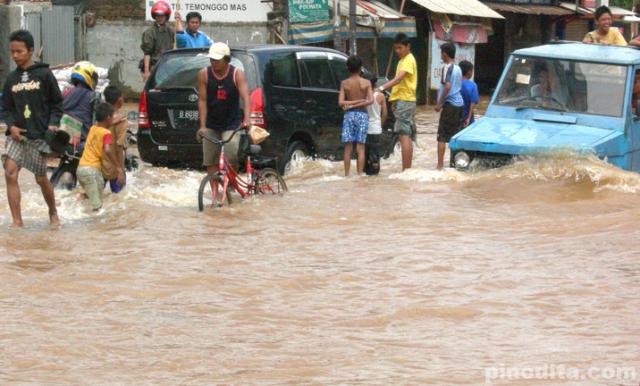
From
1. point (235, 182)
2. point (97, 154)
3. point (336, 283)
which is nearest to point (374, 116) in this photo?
point (235, 182)

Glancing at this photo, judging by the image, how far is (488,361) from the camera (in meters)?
6.14

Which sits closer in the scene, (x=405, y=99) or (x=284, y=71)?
(x=284, y=71)

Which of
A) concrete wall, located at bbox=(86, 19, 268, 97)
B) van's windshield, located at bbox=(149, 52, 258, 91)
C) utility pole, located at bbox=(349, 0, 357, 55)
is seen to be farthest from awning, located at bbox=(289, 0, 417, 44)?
van's windshield, located at bbox=(149, 52, 258, 91)

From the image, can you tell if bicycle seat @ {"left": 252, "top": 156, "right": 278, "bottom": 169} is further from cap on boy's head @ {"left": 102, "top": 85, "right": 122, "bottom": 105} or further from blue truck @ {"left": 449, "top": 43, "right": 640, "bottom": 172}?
blue truck @ {"left": 449, "top": 43, "right": 640, "bottom": 172}

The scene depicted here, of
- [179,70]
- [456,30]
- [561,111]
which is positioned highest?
[179,70]

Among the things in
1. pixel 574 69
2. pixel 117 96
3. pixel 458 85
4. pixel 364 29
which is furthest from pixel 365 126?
pixel 364 29

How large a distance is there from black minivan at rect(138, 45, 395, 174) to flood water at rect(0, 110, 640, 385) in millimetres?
1089

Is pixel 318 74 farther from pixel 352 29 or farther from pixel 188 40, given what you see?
pixel 352 29

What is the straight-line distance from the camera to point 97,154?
→ 10367 millimetres

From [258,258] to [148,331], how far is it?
234cm

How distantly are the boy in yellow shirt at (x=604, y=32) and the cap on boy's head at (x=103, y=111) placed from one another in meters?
7.02

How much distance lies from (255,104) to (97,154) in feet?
9.62

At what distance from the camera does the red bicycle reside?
1078 cm

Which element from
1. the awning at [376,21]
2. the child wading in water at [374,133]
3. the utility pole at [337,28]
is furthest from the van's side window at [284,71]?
the awning at [376,21]
